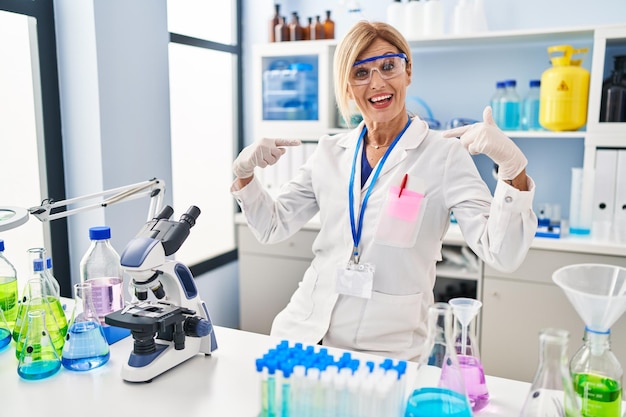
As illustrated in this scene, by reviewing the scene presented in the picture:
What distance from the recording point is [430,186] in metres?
1.62

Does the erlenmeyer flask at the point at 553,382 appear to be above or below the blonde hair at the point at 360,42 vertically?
below

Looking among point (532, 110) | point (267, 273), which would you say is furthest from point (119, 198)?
point (532, 110)

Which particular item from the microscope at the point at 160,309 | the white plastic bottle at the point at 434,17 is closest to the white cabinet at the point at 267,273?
the white plastic bottle at the point at 434,17

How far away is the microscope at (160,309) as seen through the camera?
1.18 m

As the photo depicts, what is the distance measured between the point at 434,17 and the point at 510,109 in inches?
23.9

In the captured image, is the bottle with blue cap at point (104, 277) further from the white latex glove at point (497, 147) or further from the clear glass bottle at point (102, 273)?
the white latex glove at point (497, 147)

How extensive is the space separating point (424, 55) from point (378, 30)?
1450 millimetres

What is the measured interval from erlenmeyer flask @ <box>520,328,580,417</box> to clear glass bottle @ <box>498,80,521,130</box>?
2.05m

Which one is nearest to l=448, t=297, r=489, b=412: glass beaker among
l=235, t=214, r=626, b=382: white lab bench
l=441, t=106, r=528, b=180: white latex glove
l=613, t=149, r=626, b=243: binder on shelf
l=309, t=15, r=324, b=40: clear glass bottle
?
l=441, t=106, r=528, b=180: white latex glove

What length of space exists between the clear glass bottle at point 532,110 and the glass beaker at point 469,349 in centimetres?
196

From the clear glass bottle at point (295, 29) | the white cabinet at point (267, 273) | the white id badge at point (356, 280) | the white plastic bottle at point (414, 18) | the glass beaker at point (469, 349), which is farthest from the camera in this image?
the clear glass bottle at point (295, 29)

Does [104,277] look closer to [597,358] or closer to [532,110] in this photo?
[597,358]

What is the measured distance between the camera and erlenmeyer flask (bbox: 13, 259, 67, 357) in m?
1.25

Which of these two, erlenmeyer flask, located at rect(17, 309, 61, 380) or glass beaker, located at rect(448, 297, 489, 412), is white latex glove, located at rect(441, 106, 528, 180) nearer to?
glass beaker, located at rect(448, 297, 489, 412)
